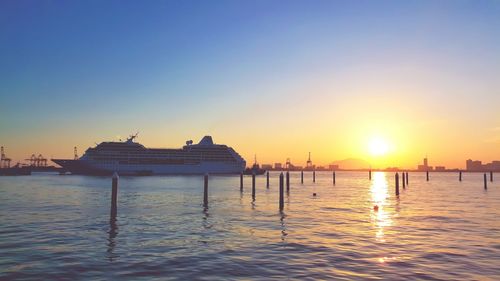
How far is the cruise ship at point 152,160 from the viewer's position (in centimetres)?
10688

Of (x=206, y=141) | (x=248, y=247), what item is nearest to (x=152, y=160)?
(x=206, y=141)

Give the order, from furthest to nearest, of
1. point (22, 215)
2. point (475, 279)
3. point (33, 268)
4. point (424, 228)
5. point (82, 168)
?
1. point (82, 168)
2. point (22, 215)
3. point (424, 228)
4. point (33, 268)
5. point (475, 279)

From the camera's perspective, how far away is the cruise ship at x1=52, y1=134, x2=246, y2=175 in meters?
107

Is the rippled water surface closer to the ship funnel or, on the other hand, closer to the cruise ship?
the cruise ship

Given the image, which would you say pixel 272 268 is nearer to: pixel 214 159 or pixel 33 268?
pixel 33 268

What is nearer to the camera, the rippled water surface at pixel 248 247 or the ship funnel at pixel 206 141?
the rippled water surface at pixel 248 247

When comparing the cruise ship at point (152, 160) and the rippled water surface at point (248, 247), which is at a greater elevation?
the cruise ship at point (152, 160)

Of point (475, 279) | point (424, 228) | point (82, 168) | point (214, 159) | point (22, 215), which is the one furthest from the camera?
point (214, 159)

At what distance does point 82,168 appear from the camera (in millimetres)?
108188

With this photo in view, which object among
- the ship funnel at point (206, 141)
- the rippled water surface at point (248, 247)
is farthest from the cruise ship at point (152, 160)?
the rippled water surface at point (248, 247)

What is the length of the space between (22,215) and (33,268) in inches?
569

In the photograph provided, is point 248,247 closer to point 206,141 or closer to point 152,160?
point 152,160

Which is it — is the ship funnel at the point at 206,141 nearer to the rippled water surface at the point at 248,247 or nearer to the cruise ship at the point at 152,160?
the cruise ship at the point at 152,160

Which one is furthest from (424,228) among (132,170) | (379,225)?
(132,170)
